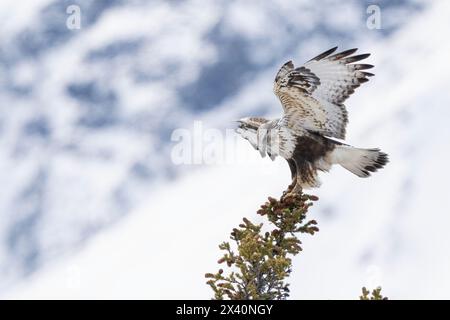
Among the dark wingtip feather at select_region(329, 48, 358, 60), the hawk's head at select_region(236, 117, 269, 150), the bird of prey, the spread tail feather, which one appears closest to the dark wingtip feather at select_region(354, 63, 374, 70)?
the bird of prey

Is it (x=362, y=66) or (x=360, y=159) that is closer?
(x=362, y=66)

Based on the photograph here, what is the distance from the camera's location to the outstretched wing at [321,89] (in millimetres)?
14305

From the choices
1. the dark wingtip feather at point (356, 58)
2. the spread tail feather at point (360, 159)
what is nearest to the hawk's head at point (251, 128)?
the spread tail feather at point (360, 159)

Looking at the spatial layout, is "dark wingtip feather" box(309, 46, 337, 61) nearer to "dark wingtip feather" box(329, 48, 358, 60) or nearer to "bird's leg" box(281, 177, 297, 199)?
"dark wingtip feather" box(329, 48, 358, 60)

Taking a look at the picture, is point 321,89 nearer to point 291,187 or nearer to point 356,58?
point 356,58

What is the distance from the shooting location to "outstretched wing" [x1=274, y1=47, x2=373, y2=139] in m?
14.3

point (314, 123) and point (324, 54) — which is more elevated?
→ point (324, 54)

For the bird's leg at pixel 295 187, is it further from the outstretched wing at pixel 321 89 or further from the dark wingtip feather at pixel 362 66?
the dark wingtip feather at pixel 362 66

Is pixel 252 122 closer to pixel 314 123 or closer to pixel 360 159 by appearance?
pixel 314 123

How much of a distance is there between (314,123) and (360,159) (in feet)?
4.55

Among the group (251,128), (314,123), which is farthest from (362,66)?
(251,128)

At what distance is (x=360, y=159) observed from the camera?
15422mm

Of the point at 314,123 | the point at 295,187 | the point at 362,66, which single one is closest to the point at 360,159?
the point at 314,123
